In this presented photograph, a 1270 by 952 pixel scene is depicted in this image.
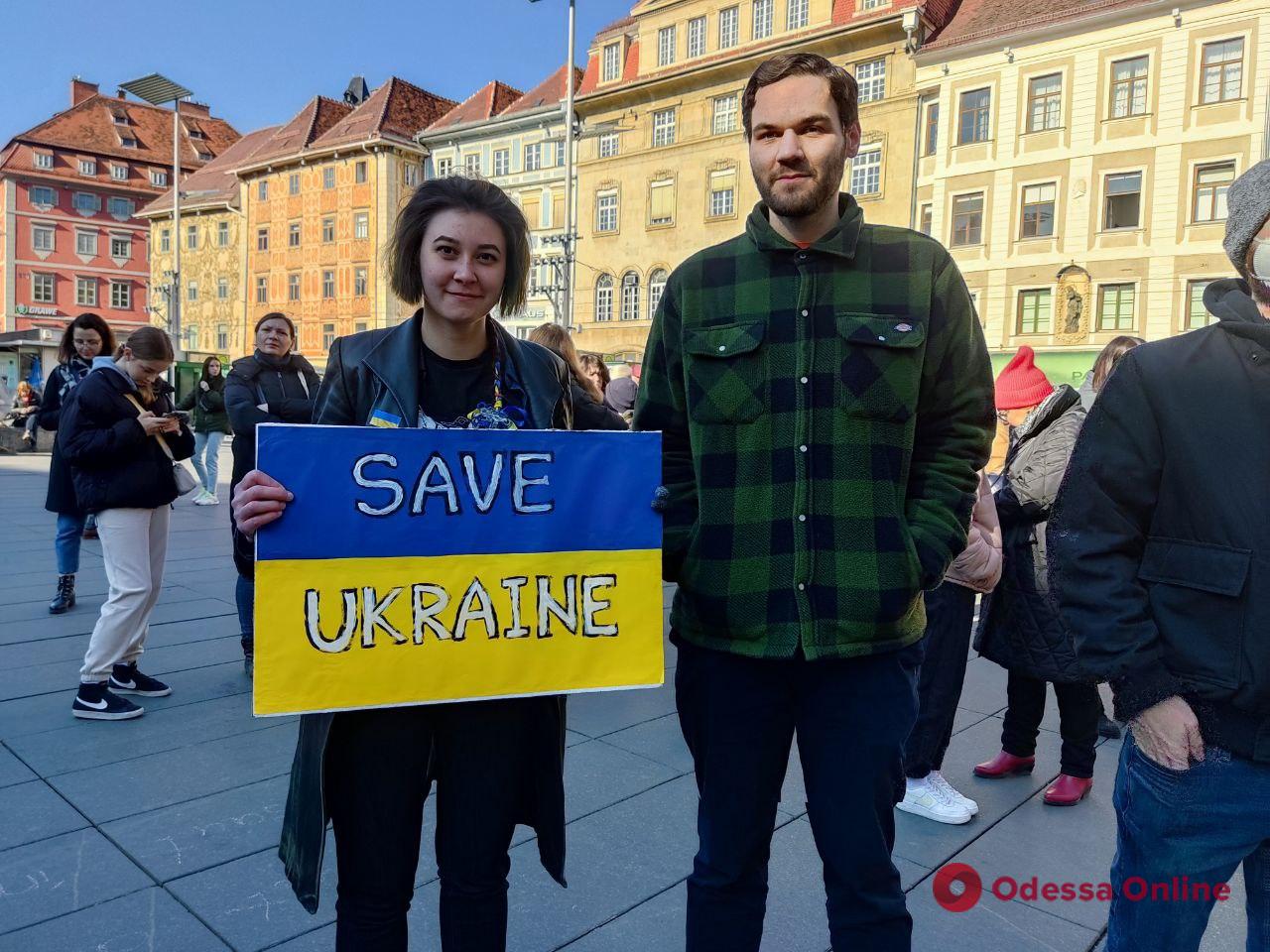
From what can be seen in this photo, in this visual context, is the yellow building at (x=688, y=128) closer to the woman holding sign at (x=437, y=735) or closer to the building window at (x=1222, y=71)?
the building window at (x=1222, y=71)

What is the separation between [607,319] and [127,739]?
33207mm

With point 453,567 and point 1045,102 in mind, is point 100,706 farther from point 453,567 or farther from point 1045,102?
point 1045,102

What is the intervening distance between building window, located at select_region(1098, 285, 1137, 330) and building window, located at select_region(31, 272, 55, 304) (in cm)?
5952

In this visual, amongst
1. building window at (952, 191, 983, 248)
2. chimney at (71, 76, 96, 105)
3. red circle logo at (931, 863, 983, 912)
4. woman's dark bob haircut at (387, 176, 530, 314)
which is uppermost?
chimney at (71, 76, 96, 105)

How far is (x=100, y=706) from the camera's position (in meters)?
4.41

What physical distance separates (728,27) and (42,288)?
4738 centimetres

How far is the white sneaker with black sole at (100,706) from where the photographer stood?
4.38 m

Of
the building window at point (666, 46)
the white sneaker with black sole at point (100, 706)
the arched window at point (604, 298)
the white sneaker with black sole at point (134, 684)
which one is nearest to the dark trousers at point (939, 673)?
the white sneaker with black sole at point (100, 706)

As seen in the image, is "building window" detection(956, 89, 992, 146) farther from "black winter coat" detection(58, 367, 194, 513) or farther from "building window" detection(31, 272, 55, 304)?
"building window" detection(31, 272, 55, 304)

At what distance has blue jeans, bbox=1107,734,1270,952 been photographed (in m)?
1.72

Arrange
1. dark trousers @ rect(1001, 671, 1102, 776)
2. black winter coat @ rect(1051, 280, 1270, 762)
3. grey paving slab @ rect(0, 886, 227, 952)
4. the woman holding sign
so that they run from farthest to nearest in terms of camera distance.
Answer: dark trousers @ rect(1001, 671, 1102, 776), grey paving slab @ rect(0, 886, 227, 952), the woman holding sign, black winter coat @ rect(1051, 280, 1270, 762)

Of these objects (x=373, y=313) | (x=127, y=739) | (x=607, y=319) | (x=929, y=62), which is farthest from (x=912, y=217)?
(x=127, y=739)

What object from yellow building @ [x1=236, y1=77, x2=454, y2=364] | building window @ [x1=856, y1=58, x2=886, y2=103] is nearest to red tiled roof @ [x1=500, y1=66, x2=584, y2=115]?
yellow building @ [x1=236, y1=77, x2=454, y2=364]

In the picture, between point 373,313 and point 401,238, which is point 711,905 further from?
point 373,313
